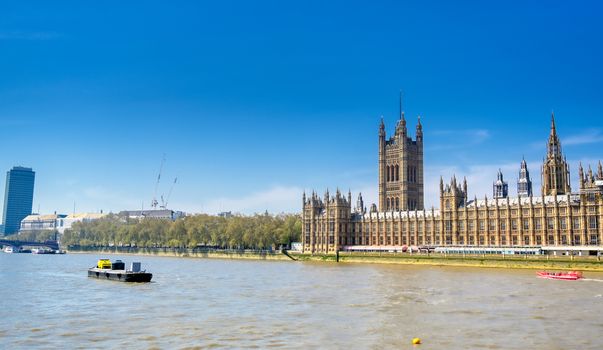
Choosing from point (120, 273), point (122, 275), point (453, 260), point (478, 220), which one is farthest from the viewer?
point (478, 220)

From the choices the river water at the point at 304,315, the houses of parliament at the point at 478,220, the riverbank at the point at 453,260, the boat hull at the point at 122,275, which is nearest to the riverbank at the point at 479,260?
the riverbank at the point at 453,260

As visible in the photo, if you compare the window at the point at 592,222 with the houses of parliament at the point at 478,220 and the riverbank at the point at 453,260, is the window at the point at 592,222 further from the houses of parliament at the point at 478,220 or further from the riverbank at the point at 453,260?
the riverbank at the point at 453,260

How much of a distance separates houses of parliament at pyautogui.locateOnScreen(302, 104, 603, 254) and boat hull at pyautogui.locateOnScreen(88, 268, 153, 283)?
90.6m

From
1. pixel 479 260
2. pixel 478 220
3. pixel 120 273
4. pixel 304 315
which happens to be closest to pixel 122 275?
pixel 120 273

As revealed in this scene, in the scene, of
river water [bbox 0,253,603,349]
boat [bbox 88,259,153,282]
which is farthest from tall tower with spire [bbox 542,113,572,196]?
boat [bbox 88,259,153,282]

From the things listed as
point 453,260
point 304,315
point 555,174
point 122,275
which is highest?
point 555,174

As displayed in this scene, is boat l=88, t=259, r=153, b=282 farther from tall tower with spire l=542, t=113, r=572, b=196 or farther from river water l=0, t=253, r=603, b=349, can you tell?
tall tower with spire l=542, t=113, r=572, b=196

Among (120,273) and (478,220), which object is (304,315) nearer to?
(120,273)

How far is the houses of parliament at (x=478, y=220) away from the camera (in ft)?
448

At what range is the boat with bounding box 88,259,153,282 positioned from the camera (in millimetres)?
87062

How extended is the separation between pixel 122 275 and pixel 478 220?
9694cm

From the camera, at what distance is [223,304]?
59.7 metres

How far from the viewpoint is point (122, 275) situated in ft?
291

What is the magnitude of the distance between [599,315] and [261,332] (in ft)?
93.8
